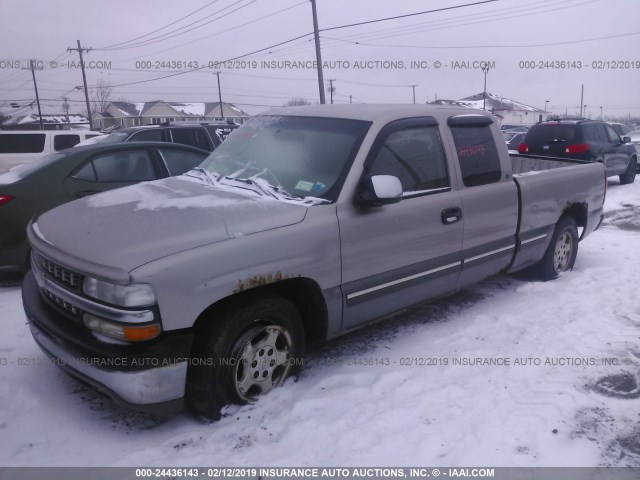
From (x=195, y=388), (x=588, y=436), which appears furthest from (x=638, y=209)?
(x=195, y=388)

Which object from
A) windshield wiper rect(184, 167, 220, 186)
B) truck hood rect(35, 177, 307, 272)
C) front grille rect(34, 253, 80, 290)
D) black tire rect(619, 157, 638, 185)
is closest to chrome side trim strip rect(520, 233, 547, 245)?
truck hood rect(35, 177, 307, 272)

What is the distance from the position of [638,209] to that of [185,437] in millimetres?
10648

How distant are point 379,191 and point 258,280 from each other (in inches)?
39.4

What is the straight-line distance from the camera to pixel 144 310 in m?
2.63

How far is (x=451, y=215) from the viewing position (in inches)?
162

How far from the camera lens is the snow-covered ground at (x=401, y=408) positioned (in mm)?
2863

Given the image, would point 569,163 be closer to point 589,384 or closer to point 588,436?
point 589,384

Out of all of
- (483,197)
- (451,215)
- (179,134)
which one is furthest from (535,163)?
(179,134)

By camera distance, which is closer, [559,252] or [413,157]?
[413,157]

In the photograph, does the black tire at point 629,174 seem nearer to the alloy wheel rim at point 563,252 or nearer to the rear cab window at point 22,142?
the alloy wheel rim at point 563,252

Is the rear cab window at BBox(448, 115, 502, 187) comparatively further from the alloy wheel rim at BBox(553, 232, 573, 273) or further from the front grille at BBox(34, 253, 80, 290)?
the front grille at BBox(34, 253, 80, 290)

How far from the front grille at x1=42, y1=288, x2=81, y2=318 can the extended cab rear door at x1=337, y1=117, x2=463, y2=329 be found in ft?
5.42

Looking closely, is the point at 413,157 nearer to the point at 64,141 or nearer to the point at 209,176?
the point at 209,176

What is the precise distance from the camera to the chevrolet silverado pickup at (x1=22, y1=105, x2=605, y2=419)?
2727 millimetres
